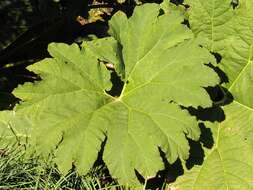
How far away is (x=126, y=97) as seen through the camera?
9.66ft

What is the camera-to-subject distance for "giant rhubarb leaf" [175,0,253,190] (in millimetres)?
2922

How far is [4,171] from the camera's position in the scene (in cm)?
299

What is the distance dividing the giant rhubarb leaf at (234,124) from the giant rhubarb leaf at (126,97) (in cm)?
30

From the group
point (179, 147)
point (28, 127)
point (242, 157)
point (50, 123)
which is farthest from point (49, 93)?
point (242, 157)

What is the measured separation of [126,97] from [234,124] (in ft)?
2.08

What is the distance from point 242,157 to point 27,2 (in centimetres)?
155

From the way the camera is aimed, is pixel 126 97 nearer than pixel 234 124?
Yes

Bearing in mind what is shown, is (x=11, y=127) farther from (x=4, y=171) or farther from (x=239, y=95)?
(x=239, y=95)

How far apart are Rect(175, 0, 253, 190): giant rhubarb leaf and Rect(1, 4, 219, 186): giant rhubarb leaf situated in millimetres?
301

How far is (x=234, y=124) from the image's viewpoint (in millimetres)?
3148

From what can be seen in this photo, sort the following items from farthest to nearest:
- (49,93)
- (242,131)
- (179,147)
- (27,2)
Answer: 1. (27,2)
2. (242,131)
3. (49,93)
4. (179,147)

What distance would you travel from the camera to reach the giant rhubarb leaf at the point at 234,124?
2922mm

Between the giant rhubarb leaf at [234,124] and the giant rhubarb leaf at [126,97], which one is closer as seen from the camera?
the giant rhubarb leaf at [126,97]

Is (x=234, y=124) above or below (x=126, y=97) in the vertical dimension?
below
